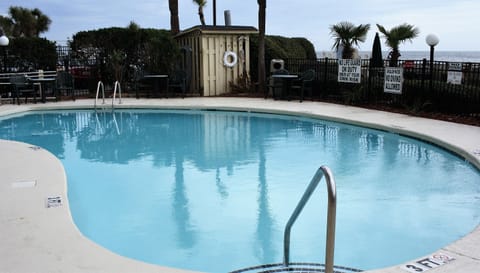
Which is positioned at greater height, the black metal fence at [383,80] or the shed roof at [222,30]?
the shed roof at [222,30]

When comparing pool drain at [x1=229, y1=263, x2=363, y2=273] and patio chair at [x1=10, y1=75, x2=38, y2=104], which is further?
patio chair at [x1=10, y1=75, x2=38, y2=104]

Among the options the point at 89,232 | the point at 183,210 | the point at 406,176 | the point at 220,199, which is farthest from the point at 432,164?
the point at 89,232

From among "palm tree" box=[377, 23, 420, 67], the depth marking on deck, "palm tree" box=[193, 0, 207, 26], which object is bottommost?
the depth marking on deck

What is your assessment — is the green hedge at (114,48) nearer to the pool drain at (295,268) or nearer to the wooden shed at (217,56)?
the wooden shed at (217,56)

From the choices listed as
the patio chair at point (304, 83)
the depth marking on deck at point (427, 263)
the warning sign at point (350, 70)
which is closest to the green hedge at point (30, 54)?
the patio chair at point (304, 83)

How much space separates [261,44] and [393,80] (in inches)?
213

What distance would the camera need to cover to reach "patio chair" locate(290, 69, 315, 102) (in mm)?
14320

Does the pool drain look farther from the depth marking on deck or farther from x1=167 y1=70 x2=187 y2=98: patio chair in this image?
x1=167 y1=70 x2=187 y2=98: patio chair

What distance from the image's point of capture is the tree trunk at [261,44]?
622 inches

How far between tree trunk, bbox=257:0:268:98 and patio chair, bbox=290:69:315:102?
1.19m

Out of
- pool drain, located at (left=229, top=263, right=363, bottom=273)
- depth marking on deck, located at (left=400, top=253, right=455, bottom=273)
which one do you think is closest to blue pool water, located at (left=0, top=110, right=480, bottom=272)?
pool drain, located at (left=229, top=263, right=363, bottom=273)

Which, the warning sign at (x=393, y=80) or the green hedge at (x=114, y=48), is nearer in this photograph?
the warning sign at (x=393, y=80)

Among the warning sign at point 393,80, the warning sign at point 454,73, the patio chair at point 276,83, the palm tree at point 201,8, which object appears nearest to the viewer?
the warning sign at point 454,73

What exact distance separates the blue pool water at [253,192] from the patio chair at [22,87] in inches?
124
